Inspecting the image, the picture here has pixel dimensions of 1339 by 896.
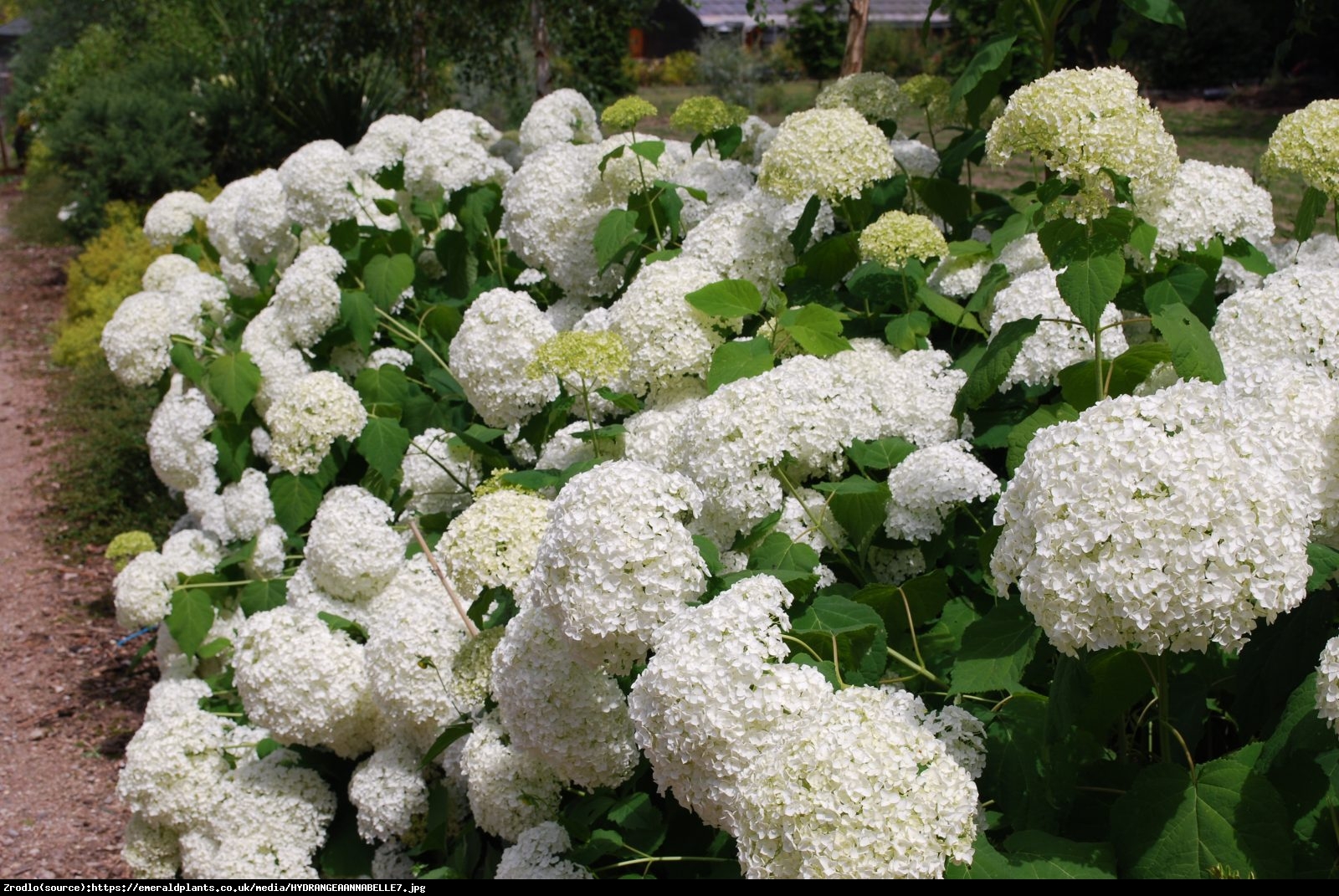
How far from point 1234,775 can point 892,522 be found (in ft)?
2.66

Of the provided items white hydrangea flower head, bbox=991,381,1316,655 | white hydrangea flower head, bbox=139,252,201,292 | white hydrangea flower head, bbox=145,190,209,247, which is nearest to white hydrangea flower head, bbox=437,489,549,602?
white hydrangea flower head, bbox=991,381,1316,655

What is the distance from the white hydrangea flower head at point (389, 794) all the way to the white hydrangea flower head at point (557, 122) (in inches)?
108

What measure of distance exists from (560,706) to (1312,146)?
194 centimetres

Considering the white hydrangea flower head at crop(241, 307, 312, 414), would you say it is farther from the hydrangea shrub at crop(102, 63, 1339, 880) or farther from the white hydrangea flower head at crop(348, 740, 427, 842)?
the white hydrangea flower head at crop(348, 740, 427, 842)

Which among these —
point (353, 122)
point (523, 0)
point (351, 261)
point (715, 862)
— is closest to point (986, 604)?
point (715, 862)

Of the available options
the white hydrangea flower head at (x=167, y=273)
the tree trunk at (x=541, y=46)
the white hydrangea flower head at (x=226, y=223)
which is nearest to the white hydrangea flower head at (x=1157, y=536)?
the white hydrangea flower head at (x=226, y=223)

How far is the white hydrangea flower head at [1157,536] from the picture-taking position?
1400mm

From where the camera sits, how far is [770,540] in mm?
2225

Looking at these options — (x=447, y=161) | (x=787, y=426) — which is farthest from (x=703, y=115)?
(x=787, y=426)

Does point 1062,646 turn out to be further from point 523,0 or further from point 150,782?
point 523,0

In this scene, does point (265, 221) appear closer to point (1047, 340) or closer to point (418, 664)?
point (418, 664)

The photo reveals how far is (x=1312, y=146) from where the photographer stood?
8.11 feet

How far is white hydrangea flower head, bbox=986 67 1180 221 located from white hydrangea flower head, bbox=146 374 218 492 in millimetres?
3278

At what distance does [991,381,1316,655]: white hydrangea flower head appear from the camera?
55.1 inches
